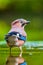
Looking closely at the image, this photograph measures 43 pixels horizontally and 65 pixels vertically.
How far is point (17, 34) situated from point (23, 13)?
1.51ft

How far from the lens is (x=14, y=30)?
8.56 ft

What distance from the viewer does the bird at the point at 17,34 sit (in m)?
2.54

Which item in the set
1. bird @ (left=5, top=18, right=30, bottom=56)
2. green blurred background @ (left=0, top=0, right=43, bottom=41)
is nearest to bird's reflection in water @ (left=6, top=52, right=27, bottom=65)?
bird @ (left=5, top=18, right=30, bottom=56)

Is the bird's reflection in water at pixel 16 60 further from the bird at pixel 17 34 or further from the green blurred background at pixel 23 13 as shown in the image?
the green blurred background at pixel 23 13

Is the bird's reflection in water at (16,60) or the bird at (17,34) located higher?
the bird at (17,34)

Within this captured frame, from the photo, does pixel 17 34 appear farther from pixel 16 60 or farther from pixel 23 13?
pixel 23 13

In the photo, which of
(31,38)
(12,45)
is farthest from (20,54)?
(31,38)

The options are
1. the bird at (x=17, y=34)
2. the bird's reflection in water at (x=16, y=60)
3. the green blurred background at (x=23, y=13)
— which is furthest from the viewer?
the green blurred background at (x=23, y=13)

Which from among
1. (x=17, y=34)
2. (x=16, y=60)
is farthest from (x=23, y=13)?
(x=16, y=60)

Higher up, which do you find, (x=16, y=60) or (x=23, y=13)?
(x=23, y=13)

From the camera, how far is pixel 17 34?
2.56 meters

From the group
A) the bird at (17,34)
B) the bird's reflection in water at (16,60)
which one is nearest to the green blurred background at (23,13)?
the bird at (17,34)

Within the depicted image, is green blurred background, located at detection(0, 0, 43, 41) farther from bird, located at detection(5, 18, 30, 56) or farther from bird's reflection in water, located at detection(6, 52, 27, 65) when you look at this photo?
bird's reflection in water, located at detection(6, 52, 27, 65)

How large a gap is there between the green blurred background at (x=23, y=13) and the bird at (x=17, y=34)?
0.71 feet
